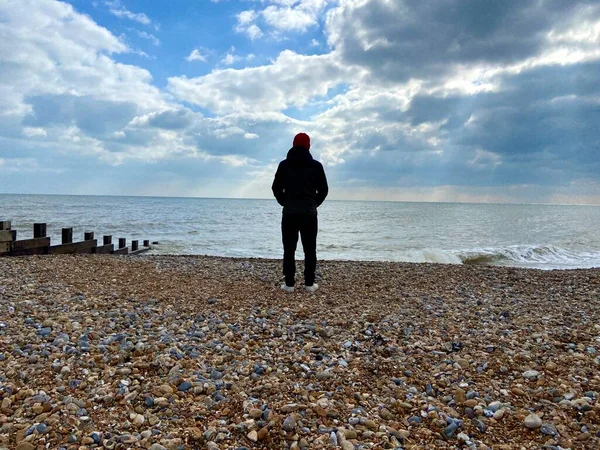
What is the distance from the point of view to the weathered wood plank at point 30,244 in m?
11.4

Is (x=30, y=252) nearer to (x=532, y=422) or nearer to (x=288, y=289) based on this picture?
(x=288, y=289)

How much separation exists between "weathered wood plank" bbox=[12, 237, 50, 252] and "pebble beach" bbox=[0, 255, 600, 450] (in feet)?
18.0

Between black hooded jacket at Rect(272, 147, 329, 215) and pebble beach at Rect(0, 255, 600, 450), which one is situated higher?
black hooded jacket at Rect(272, 147, 329, 215)

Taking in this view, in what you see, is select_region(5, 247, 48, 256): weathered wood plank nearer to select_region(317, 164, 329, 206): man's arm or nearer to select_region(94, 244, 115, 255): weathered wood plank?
select_region(94, 244, 115, 255): weathered wood plank

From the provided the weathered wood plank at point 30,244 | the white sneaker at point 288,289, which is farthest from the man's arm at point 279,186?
the weathered wood plank at point 30,244

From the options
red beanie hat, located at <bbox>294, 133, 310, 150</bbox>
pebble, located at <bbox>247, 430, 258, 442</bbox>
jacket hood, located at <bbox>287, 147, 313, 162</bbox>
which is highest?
red beanie hat, located at <bbox>294, 133, 310, 150</bbox>

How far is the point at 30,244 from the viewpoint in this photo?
1178 centimetres

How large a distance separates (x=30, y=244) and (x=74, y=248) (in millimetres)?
1712

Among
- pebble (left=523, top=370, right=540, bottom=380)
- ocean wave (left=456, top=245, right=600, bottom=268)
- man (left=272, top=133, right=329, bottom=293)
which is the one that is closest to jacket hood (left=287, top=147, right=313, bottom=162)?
man (left=272, top=133, right=329, bottom=293)

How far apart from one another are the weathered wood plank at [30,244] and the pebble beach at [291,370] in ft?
18.0

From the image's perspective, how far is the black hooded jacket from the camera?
684 cm

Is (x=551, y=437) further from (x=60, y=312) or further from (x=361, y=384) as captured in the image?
(x=60, y=312)

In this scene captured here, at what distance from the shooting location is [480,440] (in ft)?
9.25

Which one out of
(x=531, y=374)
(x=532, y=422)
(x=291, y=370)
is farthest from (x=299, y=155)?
(x=532, y=422)
